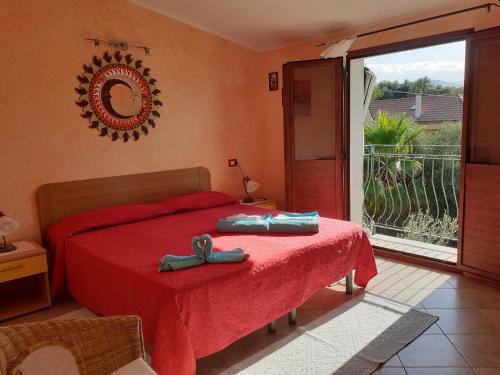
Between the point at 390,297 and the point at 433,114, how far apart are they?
4761 mm

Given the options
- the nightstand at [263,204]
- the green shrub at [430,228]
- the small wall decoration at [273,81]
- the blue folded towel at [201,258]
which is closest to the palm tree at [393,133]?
the green shrub at [430,228]

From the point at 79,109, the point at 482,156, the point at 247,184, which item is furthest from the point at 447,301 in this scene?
the point at 79,109

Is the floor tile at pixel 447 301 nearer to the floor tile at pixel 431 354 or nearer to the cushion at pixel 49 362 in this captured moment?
the floor tile at pixel 431 354

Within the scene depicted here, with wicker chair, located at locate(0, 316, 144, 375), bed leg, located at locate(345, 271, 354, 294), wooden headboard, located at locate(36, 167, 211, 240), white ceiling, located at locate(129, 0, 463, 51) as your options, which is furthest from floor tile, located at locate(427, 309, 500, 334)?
wooden headboard, located at locate(36, 167, 211, 240)

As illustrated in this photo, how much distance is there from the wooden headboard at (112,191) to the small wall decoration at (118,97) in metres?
0.44

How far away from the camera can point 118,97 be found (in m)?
3.61

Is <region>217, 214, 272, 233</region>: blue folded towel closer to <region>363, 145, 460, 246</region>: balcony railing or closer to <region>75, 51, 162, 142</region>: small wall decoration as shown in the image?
<region>75, 51, 162, 142</region>: small wall decoration

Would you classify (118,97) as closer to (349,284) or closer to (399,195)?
(349,284)

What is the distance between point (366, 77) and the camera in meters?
4.49

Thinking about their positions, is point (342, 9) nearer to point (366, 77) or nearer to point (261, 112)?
point (366, 77)

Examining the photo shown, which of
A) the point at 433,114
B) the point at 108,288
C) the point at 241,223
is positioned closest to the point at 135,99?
the point at 241,223

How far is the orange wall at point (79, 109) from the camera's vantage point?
3.05 m

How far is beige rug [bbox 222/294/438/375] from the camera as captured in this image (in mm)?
2146

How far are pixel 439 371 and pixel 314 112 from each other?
9.14ft
